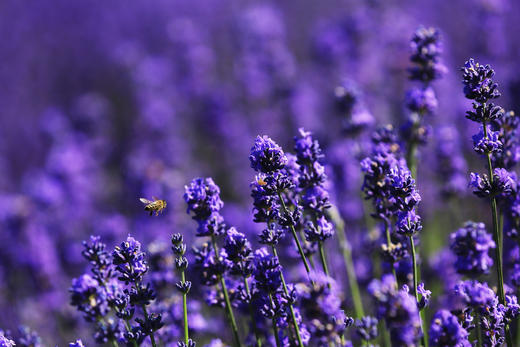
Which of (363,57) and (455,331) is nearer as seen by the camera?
(455,331)

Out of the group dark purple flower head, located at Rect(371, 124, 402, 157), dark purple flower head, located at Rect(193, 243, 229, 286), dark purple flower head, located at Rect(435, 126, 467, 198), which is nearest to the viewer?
dark purple flower head, located at Rect(193, 243, 229, 286)

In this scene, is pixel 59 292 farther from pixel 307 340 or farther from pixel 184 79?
pixel 184 79

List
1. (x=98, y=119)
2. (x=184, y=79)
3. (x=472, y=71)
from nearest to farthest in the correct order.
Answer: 1. (x=472, y=71)
2. (x=98, y=119)
3. (x=184, y=79)

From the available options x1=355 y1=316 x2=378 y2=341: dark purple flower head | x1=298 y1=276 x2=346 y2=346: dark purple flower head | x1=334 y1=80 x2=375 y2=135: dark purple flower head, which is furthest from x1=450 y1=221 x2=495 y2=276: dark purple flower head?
x1=334 y1=80 x2=375 y2=135: dark purple flower head

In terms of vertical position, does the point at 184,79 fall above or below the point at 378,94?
above

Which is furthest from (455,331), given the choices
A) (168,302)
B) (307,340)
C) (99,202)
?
(99,202)

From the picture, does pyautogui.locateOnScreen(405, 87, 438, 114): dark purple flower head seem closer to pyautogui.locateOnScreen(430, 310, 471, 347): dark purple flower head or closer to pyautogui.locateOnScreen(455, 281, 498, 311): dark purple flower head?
pyautogui.locateOnScreen(455, 281, 498, 311): dark purple flower head

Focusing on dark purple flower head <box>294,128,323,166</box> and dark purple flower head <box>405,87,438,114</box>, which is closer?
dark purple flower head <box>294,128,323,166</box>

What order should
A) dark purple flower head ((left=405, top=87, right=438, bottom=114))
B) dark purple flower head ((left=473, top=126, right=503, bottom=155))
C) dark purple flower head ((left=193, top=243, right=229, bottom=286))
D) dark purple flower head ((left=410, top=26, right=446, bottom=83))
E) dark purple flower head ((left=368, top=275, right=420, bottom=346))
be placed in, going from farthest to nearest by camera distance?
1. dark purple flower head ((left=405, top=87, right=438, bottom=114))
2. dark purple flower head ((left=410, top=26, right=446, bottom=83))
3. dark purple flower head ((left=193, top=243, right=229, bottom=286))
4. dark purple flower head ((left=473, top=126, right=503, bottom=155))
5. dark purple flower head ((left=368, top=275, right=420, bottom=346))

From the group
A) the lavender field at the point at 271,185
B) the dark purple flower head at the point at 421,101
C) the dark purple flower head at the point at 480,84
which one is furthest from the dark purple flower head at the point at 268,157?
the dark purple flower head at the point at 421,101
